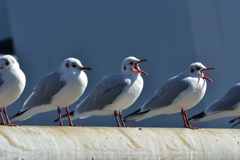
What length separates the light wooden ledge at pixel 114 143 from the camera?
3264 millimetres

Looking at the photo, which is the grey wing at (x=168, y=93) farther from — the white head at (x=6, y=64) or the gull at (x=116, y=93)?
the white head at (x=6, y=64)

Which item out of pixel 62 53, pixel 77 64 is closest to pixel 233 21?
pixel 62 53

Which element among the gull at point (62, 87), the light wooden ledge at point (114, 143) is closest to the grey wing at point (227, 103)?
the light wooden ledge at point (114, 143)

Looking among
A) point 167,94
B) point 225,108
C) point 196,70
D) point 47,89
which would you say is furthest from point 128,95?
point 225,108

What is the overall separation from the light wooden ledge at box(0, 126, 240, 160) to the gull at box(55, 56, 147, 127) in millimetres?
1282

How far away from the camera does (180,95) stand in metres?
6.25

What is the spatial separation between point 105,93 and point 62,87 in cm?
64

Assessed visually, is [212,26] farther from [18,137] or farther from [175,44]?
[18,137]

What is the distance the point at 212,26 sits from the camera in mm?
9938

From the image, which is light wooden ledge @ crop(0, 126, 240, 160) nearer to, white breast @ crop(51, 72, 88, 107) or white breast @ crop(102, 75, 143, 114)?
white breast @ crop(102, 75, 143, 114)

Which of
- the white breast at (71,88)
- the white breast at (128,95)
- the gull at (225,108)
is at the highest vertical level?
the white breast at (71,88)

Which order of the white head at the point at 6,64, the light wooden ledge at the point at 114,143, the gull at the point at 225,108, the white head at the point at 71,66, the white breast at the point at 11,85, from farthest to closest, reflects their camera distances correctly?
the gull at the point at 225,108 < the white head at the point at 71,66 < the white head at the point at 6,64 < the white breast at the point at 11,85 < the light wooden ledge at the point at 114,143

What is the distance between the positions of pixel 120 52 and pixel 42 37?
1.73 metres

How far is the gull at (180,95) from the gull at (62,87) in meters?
1.13
